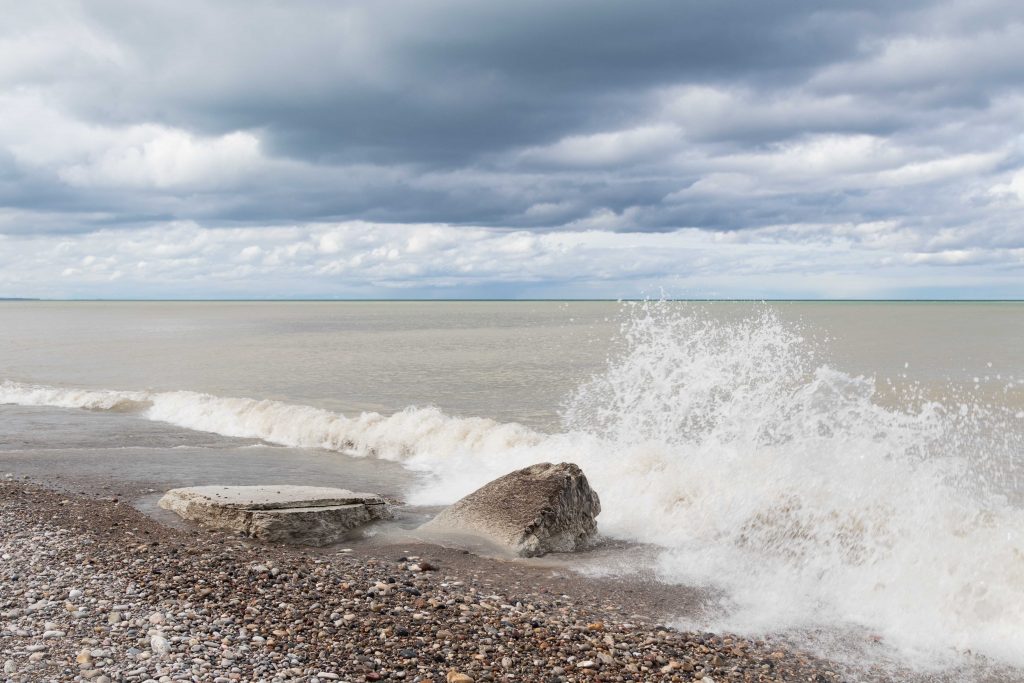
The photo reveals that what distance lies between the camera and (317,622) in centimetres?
691

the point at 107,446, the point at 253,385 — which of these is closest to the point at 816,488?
the point at 107,446

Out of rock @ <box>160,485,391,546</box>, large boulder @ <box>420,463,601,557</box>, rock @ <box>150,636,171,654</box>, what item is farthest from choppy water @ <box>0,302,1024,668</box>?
rock @ <box>150,636,171,654</box>

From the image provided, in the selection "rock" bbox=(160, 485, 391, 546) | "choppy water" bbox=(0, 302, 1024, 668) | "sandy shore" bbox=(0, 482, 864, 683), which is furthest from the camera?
"rock" bbox=(160, 485, 391, 546)

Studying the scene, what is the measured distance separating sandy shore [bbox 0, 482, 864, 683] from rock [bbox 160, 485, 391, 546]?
391 millimetres

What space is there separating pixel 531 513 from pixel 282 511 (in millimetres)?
3027

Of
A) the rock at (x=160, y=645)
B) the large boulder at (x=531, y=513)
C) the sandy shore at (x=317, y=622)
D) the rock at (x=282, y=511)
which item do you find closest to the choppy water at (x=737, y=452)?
the large boulder at (x=531, y=513)

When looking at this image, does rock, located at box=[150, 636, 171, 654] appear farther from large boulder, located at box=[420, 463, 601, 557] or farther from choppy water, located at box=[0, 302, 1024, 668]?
choppy water, located at box=[0, 302, 1024, 668]

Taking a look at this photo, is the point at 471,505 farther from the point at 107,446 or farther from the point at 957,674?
the point at 107,446

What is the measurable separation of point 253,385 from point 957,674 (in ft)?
93.7

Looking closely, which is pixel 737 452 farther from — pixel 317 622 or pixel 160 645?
pixel 160 645

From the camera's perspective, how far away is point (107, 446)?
1764 centimetres

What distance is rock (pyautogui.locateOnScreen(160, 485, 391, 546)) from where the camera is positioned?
9.71m

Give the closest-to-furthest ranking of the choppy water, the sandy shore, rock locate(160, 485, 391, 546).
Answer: the sandy shore, the choppy water, rock locate(160, 485, 391, 546)

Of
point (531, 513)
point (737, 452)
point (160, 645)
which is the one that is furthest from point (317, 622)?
point (737, 452)
